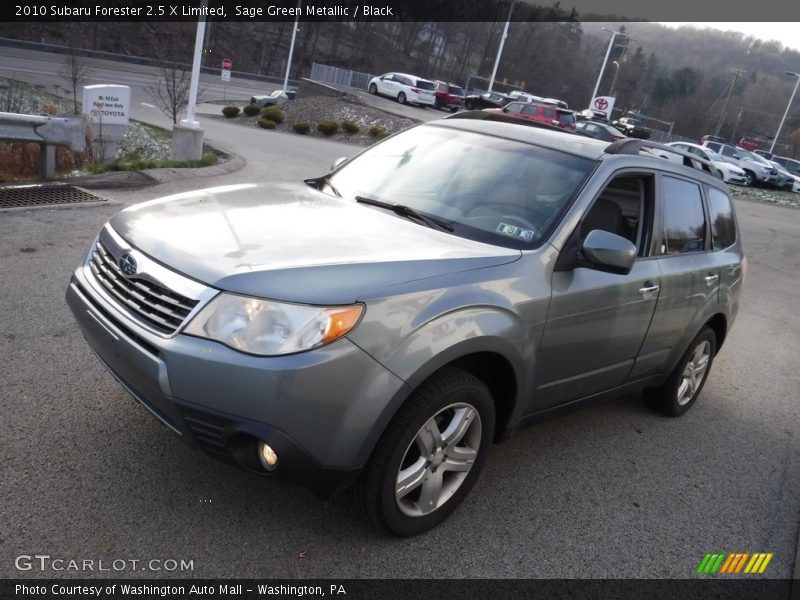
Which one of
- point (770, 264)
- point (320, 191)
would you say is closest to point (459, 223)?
point (320, 191)

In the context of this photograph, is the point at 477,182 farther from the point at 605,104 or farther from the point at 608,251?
the point at 605,104

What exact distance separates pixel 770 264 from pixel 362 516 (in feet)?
41.6

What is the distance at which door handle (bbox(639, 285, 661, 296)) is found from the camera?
12.8 ft

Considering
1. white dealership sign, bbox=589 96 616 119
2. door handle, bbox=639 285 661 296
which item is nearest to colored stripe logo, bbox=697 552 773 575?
door handle, bbox=639 285 661 296

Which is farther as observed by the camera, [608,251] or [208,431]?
[608,251]

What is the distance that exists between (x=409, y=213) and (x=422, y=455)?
129cm

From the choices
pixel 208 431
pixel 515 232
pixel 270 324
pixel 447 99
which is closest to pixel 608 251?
pixel 515 232

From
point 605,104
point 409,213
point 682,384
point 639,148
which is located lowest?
point 682,384

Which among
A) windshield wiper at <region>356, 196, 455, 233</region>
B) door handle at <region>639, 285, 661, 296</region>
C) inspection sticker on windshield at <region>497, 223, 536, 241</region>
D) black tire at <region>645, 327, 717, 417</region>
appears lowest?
black tire at <region>645, 327, 717, 417</region>

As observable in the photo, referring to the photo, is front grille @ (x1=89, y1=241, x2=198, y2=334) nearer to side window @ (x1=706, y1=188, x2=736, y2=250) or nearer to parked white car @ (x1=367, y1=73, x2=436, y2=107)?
side window @ (x1=706, y1=188, x2=736, y2=250)

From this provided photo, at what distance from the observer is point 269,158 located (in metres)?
14.7

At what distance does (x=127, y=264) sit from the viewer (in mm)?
2873

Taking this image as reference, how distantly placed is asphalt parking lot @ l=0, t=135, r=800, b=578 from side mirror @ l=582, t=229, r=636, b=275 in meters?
1.28

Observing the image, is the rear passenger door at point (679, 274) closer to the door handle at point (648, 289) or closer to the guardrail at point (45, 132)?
the door handle at point (648, 289)
